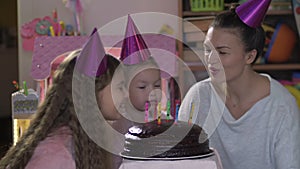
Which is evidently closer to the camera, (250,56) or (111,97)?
(111,97)

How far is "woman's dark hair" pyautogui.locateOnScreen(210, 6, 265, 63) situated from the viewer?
1625 mm

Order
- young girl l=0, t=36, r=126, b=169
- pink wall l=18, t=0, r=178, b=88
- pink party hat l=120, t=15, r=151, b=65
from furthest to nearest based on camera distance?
pink wall l=18, t=0, r=178, b=88 → pink party hat l=120, t=15, r=151, b=65 → young girl l=0, t=36, r=126, b=169

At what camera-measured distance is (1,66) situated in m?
4.97

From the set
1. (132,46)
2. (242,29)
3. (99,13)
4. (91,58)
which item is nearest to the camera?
(91,58)

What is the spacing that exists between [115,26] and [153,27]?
23cm

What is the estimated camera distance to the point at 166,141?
122cm

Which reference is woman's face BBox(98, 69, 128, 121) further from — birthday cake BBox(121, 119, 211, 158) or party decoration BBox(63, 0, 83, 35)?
party decoration BBox(63, 0, 83, 35)

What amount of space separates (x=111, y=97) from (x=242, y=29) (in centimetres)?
57

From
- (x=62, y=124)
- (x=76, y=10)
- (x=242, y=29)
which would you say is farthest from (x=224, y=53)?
(x=76, y=10)

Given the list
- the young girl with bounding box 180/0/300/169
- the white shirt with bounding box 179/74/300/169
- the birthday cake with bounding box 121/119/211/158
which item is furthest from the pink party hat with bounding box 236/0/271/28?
the birthday cake with bounding box 121/119/211/158

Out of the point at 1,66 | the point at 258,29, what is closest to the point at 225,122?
the point at 258,29

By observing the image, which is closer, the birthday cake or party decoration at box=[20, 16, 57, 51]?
the birthday cake

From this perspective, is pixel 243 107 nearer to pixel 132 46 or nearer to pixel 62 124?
pixel 132 46

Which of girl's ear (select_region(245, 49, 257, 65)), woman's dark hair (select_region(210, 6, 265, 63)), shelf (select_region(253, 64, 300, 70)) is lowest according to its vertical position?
shelf (select_region(253, 64, 300, 70))
